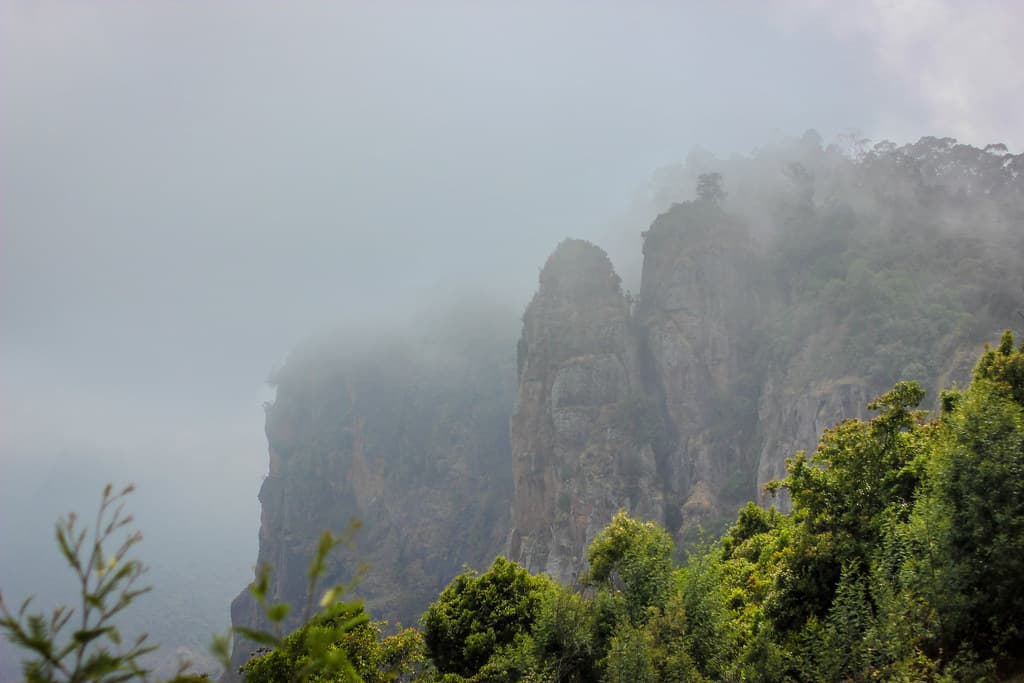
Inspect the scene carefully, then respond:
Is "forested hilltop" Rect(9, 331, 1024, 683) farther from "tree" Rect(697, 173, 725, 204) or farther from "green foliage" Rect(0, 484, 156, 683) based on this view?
"tree" Rect(697, 173, 725, 204)

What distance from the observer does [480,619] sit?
23.2 m

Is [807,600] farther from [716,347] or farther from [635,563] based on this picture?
[716,347]

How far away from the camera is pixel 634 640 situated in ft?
46.0

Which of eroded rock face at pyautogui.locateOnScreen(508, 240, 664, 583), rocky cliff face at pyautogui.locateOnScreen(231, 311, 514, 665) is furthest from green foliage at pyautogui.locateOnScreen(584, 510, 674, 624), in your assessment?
rocky cliff face at pyautogui.locateOnScreen(231, 311, 514, 665)

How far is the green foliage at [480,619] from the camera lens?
22.0m

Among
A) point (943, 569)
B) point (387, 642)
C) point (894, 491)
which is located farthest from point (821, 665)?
point (387, 642)

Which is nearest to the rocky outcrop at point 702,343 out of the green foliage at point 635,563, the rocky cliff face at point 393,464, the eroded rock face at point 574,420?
the eroded rock face at point 574,420

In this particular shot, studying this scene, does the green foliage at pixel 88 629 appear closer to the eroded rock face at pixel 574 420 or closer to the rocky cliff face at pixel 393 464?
the eroded rock face at pixel 574 420

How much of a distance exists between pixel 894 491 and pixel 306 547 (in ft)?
388

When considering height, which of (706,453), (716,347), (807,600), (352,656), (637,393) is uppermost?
(716,347)

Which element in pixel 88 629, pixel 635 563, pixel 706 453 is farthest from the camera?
pixel 706 453

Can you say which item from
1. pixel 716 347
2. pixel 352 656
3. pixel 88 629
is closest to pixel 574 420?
pixel 716 347

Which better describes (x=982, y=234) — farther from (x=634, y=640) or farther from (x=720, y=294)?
(x=634, y=640)

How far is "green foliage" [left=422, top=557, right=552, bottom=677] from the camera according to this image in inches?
868
